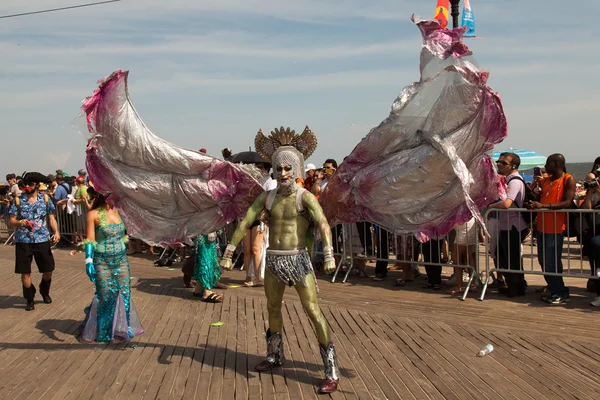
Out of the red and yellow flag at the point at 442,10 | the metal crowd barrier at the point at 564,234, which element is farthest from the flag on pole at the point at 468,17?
the metal crowd barrier at the point at 564,234

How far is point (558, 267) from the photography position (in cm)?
853

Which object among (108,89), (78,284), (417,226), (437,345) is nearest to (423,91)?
(417,226)

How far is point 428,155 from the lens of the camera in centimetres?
687

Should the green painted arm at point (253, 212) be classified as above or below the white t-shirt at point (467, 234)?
above

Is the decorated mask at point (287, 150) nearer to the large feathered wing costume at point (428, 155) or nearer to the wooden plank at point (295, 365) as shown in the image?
the large feathered wing costume at point (428, 155)

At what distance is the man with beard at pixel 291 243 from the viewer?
5.61 m

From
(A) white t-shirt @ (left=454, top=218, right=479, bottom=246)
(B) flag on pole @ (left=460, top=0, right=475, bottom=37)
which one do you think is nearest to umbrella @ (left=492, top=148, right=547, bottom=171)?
(B) flag on pole @ (left=460, top=0, right=475, bottom=37)

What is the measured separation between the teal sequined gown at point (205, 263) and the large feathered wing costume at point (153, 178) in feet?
7.65

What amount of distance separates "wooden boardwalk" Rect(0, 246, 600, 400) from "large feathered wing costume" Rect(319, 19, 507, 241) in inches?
52.4

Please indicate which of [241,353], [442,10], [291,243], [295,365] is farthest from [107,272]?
[442,10]

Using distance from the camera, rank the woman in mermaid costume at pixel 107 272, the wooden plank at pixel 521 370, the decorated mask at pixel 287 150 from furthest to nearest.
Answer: the woman in mermaid costume at pixel 107 272 → the decorated mask at pixel 287 150 → the wooden plank at pixel 521 370

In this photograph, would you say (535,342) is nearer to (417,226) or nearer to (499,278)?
(417,226)

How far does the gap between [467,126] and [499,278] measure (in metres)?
3.13

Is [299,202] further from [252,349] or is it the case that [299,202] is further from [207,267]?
[207,267]
